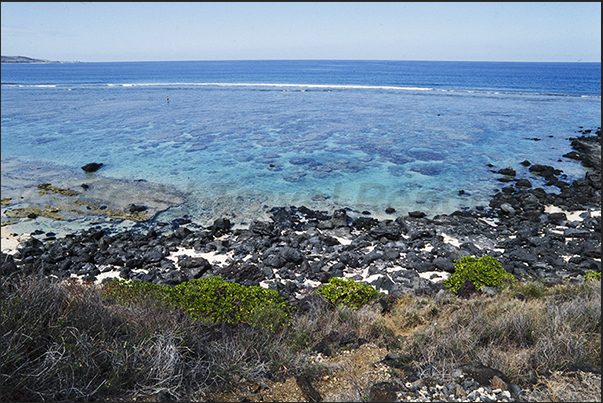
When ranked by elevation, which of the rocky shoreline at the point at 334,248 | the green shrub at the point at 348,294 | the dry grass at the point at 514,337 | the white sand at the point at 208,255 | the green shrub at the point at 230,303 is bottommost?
the white sand at the point at 208,255

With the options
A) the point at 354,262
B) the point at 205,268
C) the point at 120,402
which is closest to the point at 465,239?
the point at 354,262

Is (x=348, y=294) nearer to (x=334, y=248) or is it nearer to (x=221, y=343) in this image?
(x=221, y=343)

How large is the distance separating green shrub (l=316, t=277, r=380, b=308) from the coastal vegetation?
103 cm

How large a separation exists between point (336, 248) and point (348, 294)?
4639 millimetres

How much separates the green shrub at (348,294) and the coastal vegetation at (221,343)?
103 cm

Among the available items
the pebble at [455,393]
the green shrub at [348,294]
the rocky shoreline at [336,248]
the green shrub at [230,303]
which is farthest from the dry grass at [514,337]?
the rocky shoreline at [336,248]

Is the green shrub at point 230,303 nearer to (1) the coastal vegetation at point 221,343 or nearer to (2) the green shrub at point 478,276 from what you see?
(1) the coastal vegetation at point 221,343

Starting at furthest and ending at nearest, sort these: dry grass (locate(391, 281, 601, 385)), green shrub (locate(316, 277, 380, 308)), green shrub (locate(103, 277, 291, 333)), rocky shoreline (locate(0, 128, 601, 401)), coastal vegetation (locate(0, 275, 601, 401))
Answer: rocky shoreline (locate(0, 128, 601, 401)) < green shrub (locate(316, 277, 380, 308)) < green shrub (locate(103, 277, 291, 333)) < dry grass (locate(391, 281, 601, 385)) < coastal vegetation (locate(0, 275, 601, 401))

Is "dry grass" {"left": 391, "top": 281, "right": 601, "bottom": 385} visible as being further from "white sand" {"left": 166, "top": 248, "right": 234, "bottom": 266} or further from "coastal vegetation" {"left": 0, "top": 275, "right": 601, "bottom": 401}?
"white sand" {"left": 166, "top": 248, "right": 234, "bottom": 266}

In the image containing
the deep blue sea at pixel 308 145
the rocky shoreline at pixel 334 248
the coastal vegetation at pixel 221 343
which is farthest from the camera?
the deep blue sea at pixel 308 145

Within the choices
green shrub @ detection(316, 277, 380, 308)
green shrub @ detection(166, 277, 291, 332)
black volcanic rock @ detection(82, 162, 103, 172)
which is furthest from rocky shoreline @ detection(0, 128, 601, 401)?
black volcanic rock @ detection(82, 162, 103, 172)

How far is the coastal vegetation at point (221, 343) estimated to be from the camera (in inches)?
157

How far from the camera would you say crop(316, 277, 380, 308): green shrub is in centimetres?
840

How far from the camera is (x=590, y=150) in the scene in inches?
1067
